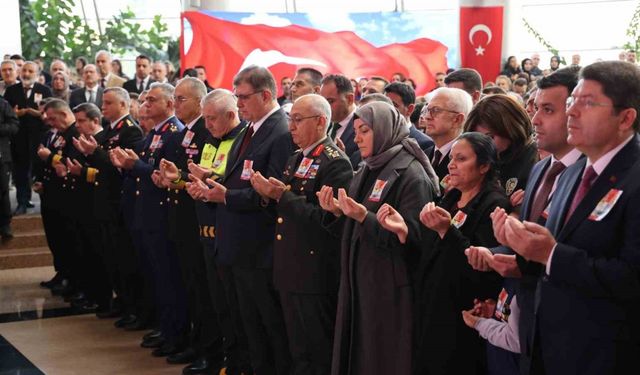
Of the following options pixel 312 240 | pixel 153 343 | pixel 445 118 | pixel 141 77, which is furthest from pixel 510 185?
pixel 141 77

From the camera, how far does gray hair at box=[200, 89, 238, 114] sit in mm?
5184

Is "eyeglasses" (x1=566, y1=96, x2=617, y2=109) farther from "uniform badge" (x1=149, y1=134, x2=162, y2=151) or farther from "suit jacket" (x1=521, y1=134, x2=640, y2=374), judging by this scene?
"uniform badge" (x1=149, y1=134, x2=162, y2=151)

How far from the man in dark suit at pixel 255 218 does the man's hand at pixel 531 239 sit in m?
2.18

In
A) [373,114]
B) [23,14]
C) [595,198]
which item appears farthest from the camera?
[23,14]

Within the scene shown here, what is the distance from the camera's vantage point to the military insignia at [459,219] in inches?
140

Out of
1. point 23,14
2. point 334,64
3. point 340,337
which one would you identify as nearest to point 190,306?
point 340,337

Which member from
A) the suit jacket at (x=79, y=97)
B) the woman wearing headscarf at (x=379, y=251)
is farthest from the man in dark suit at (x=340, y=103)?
the suit jacket at (x=79, y=97)

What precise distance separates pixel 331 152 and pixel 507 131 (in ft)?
3.12

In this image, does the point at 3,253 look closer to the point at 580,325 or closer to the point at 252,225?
the point at 252,225

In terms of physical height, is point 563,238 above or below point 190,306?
above

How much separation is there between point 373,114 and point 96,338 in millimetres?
3572

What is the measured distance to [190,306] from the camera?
236 inches

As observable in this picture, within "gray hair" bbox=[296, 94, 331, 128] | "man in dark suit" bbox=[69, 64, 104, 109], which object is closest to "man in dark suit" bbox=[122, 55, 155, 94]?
"man in dark suit" bbox=[69, 64, 104, 109]

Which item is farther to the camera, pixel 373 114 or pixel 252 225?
pixel 252 225
